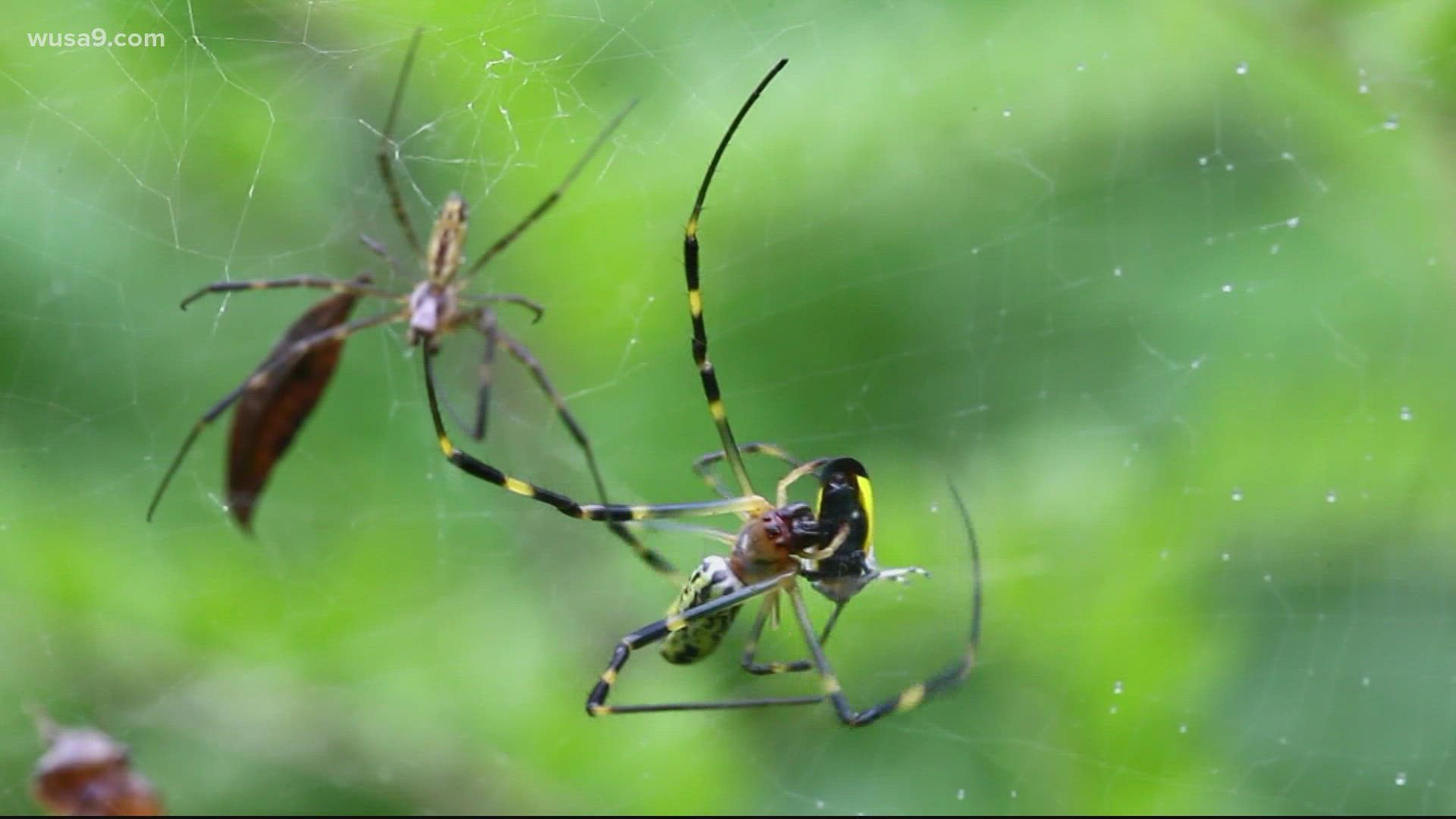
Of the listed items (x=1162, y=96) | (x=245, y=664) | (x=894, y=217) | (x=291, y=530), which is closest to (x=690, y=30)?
(x=894, y=217)

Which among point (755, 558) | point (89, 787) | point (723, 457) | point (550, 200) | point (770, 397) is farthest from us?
point (770, 397)

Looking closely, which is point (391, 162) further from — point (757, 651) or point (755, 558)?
point (757, 651)

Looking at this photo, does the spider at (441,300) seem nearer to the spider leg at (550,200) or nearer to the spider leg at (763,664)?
the spider leg at (550,200)

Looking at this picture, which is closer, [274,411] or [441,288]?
[274,411]

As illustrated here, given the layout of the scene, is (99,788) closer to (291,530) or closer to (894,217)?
(291,530)

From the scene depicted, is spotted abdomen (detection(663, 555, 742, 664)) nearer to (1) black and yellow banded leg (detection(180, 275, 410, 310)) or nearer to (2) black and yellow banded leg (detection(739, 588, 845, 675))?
(2) black and yellow banded leg (detection(739, 588, 845, 675))

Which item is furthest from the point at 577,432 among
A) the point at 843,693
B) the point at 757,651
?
the point at 843,693
